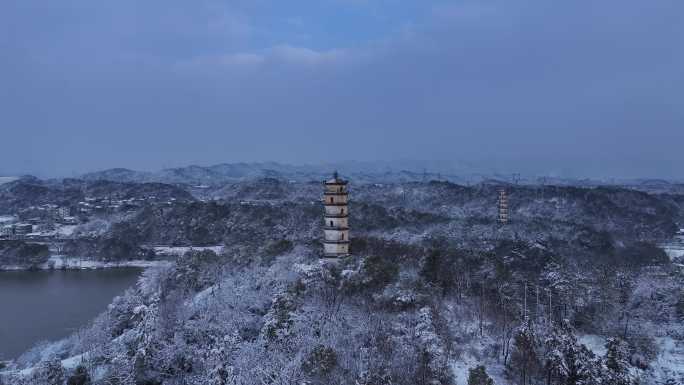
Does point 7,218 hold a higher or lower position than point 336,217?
lower

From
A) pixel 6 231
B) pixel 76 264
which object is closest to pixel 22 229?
pixel 6 231

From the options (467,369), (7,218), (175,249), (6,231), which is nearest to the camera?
(467,369)

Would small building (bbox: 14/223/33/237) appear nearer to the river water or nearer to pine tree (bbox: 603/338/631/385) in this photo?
the river water

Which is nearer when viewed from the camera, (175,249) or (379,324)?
(379,324)

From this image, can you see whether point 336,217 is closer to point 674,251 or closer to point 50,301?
point 50,301

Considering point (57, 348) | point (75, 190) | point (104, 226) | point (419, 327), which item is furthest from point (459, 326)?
point (75, 190)

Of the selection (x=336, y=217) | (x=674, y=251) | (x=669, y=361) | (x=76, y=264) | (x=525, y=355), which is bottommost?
(x=76, y=264)

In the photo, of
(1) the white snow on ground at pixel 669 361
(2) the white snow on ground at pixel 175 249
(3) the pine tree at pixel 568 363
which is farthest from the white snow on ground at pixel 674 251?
(2) the white snow on ground at pixel 175 249

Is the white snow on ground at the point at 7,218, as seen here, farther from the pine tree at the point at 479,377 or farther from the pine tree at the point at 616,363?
the pine tree at the point at 616,363
